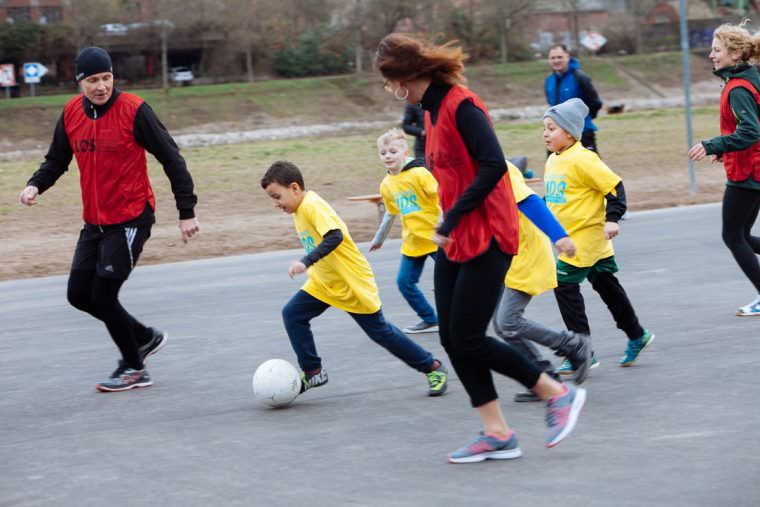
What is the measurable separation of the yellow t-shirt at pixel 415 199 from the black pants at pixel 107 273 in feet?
6.67

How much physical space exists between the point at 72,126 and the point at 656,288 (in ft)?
17.1

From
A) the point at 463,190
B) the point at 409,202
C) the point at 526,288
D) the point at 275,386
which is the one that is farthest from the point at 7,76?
the point at 463,190

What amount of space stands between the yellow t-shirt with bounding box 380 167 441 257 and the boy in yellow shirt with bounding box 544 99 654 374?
162 centimetres

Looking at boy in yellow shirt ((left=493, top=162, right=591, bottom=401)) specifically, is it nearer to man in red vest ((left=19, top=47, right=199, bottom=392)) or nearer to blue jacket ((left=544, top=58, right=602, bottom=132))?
man in red vest ((left=19, top=47, right=199, bottom=392))

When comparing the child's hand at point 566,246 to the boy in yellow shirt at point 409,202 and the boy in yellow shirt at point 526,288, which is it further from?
the boy in yellow shirt at point 409,202

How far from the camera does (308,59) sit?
183ft

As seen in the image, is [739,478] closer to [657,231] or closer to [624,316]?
[624,316]

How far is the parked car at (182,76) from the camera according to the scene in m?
53.9

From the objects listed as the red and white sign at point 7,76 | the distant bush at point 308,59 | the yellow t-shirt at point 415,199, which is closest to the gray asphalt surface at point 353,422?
the yellow t-shirt at point 415,199

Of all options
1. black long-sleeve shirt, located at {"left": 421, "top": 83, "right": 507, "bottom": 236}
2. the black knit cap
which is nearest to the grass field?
the black knit cap

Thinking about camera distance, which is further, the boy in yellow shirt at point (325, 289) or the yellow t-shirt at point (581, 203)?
the yellow t-shirt at point (581, 203)

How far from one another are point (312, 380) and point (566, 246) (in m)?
1.90

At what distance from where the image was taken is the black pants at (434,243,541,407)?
16.4 feet

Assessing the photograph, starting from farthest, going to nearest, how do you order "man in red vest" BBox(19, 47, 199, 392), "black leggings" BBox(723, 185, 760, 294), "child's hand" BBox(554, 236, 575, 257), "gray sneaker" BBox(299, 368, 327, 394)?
"black leggings" BBox(723, 185, 760, 294), "man in red vest" BBox(19, 47, 199, 392), "gray sneaker" BBox(299, 368, 327, 394), "child's hand" BBox(554, 236, 575, 257)
